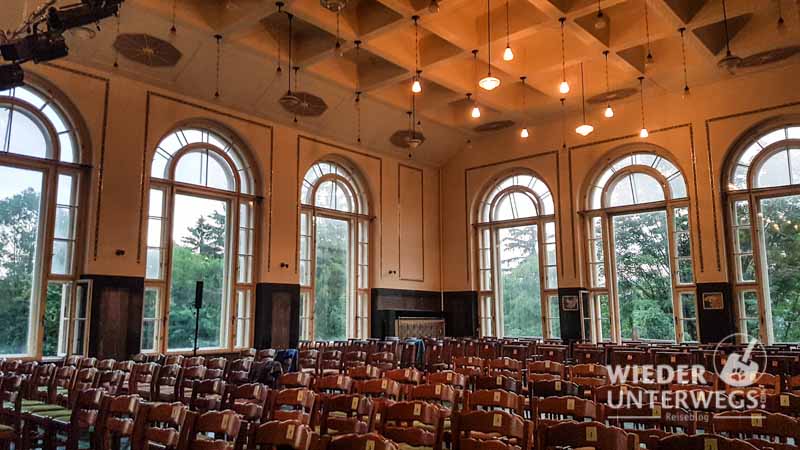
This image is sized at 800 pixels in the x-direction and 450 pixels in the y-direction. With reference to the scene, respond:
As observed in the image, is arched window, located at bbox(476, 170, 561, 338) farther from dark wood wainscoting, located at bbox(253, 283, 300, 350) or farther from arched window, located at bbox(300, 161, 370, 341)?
dark wood wainscoting, located at bbox(253, 283, 300, 350)

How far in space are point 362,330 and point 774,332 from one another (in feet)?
28.3

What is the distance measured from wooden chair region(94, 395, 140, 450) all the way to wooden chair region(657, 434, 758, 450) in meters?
3.03

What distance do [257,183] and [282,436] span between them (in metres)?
10.1

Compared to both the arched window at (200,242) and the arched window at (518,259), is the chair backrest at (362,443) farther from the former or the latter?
the arched window at (518,259)

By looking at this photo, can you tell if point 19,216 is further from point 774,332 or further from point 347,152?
point 774,332

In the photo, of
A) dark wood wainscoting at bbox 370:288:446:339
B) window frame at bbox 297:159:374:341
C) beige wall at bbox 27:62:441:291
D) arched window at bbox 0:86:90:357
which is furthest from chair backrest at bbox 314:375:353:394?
dark wood wainscoting at bbox 370:288:446:339

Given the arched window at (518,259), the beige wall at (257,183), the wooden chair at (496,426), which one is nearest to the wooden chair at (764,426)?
the wooden chair at (496,426)

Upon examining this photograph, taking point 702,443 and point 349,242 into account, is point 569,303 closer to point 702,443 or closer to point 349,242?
point 349,242

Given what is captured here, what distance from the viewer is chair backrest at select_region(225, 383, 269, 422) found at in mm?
4047

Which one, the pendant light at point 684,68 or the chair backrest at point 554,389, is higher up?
the pendant light at point 684,68

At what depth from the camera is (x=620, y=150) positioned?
14.0 metres

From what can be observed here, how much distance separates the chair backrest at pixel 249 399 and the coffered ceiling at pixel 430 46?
601 cm

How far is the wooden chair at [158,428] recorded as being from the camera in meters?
3.46

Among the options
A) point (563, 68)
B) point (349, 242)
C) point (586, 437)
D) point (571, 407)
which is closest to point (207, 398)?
point (571, 407)
